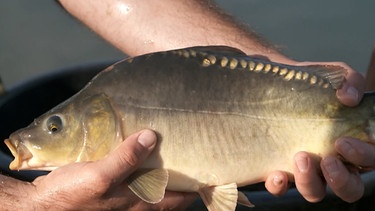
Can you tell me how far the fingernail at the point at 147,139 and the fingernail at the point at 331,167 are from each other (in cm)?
47

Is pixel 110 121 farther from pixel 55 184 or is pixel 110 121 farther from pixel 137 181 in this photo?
pixel 55 184

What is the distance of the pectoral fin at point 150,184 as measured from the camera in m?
1.71

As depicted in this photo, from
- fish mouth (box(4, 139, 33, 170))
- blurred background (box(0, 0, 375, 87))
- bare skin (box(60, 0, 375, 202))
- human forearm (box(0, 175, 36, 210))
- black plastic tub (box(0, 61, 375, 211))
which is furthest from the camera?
blurred background (box(0, 0, 375, 87))

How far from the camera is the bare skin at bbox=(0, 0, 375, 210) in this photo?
1738mm

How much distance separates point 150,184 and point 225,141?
234 mm

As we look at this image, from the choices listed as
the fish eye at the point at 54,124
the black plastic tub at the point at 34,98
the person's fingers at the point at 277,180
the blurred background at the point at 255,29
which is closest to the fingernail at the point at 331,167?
the person's fingers at the point at 277,180

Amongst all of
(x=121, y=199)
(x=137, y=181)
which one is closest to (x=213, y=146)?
(x=137, y=181)

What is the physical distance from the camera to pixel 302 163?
5.67ft

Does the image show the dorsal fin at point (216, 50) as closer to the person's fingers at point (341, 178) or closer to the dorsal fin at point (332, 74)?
the dorsal fin at point (332, 74)

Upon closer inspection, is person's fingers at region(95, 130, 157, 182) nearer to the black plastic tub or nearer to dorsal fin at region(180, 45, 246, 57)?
dorsal fin at region(180, 45, 246, 57)

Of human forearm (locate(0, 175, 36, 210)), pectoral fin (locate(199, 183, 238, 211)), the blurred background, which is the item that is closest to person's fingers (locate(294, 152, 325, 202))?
pectoral fin (locate(199, 183, 238, 211))

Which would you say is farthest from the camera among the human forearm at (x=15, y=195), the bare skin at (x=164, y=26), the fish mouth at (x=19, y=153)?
the bare skin at (x=164, y=26)

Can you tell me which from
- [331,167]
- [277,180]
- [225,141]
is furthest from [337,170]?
[225,141]

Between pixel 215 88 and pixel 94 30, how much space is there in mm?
1389
